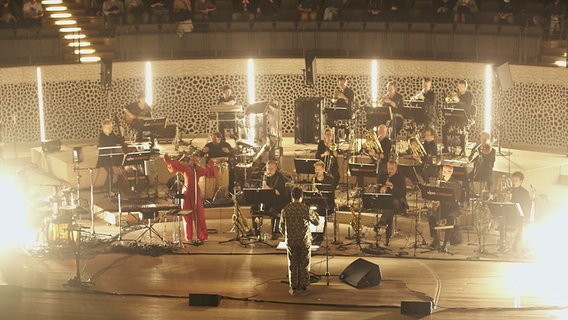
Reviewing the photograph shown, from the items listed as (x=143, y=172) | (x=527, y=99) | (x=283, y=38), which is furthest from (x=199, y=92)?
(x=527, y=99)

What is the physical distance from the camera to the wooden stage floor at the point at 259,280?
13.5 metres

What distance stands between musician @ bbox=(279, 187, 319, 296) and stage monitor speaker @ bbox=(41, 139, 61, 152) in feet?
27.6

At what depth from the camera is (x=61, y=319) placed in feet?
43.4

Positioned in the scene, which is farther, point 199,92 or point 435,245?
point 199,92

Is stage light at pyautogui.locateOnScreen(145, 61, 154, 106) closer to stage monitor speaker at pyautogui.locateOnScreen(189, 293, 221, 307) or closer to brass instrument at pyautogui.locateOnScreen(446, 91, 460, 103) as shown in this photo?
brass instrument at pyautogui.locateOnScreen(446, 91, 460, 103)

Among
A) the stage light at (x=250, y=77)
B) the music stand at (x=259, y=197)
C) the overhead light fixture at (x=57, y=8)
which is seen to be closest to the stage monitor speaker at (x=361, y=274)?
Answer: the music stand at (x=259, y=197)

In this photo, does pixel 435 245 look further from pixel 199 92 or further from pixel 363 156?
pixel 199 92

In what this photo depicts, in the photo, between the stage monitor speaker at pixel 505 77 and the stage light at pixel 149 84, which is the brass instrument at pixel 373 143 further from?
the stage light at pixel 149 84

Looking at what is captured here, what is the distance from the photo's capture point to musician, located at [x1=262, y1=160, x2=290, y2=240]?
653 inches

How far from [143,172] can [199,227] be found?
3.11 metres

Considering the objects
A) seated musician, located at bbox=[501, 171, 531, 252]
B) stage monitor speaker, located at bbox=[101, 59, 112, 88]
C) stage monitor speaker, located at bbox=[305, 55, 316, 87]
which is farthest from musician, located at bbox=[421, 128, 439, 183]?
stage monitor speaker, located at bbox=[101, 59, 112, 88]

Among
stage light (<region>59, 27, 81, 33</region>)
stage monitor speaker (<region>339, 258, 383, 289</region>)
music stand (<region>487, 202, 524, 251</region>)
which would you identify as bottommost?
stage monitor speaker (<region>339, 258, 383, 289</region>)

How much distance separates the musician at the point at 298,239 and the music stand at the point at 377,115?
5.90 meters

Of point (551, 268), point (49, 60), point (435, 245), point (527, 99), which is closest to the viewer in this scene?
point (551, 268)
